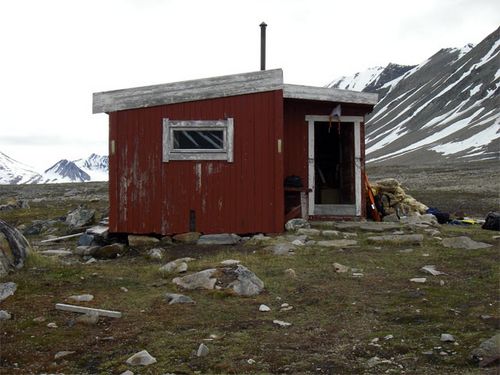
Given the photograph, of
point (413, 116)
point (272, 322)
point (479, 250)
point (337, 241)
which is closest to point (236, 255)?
point (337, 241)

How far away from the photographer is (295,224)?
38.4 ft

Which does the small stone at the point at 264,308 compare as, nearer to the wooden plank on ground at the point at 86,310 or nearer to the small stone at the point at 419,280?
the wooden plank on ground at the point at 86,310

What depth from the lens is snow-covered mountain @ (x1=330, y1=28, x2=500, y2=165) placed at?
3105 inches

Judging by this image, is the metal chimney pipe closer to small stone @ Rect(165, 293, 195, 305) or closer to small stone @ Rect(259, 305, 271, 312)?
small stone @ Rect(165, 293, 195, 305)

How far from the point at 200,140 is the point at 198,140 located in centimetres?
5

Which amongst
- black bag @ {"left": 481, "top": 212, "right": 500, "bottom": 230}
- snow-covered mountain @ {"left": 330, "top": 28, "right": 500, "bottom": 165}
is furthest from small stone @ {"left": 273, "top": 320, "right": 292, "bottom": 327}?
snow-covered mountain @ {"left": 330, "top": 28, "right": 500, "bottom": 165}

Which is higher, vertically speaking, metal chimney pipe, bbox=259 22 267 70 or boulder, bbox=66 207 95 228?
metal chimney pipe, bbox=259 22 267 70

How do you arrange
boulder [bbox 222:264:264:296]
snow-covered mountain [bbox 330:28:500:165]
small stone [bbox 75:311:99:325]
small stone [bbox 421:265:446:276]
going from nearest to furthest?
small stone [bbox 75:311:99:325] → boulder [bbox 222:264:264:296] → small stone [bbox 421:265:446:276] → snow-covered mountain [bbox 330:28:500:165]

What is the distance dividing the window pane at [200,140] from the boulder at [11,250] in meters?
4.44

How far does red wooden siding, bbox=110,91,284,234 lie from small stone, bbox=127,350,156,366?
22.9 feet

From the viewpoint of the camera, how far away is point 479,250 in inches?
354

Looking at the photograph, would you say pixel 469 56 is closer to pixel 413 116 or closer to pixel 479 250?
pixel 413 116

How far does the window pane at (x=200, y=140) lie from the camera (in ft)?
37.7

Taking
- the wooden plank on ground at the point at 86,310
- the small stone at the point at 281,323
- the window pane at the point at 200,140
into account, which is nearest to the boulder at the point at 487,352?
the small stone at the point at 281,323
